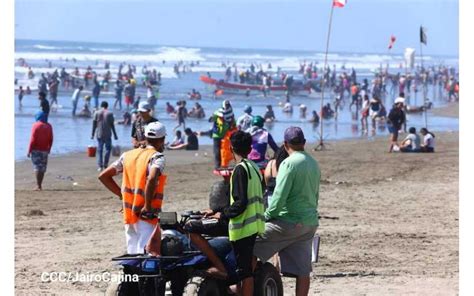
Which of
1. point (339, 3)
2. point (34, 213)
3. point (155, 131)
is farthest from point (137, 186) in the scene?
point (339, 3)

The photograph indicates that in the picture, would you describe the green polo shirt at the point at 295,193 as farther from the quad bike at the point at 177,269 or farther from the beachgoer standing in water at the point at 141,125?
the beachgoer standing in water at the point at 141,125

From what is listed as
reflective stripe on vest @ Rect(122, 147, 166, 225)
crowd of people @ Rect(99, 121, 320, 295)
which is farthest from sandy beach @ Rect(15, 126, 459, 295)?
reflective stripe on vest @ Rect(122, 147, 166, 225)

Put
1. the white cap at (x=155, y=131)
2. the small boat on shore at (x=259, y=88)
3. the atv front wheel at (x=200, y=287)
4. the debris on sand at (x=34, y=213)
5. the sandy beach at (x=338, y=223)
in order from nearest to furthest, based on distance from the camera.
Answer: the atv front wheel at (x=200, y=287) → the white cap at (x=155, y=131) → the sandy beach at (x=338, y=223) → the debris on sand at (x=34, y=213) → the small boat on shore at (x=259, y=88)

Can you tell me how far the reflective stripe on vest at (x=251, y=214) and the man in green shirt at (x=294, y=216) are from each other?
25 cm

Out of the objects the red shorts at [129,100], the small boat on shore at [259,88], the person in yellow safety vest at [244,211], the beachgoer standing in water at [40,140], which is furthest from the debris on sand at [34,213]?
the small boat on shore at [259,88]

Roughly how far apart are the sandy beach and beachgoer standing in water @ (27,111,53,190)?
56 centimetres

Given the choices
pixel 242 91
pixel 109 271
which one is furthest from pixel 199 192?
pixel 242 91

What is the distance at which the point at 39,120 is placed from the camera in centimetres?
1953

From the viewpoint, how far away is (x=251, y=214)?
361 inches

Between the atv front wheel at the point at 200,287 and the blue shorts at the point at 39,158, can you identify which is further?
the blue shorts at the point at 39,158

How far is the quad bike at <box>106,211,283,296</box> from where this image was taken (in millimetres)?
9055

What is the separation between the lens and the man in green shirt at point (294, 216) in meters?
9.51
